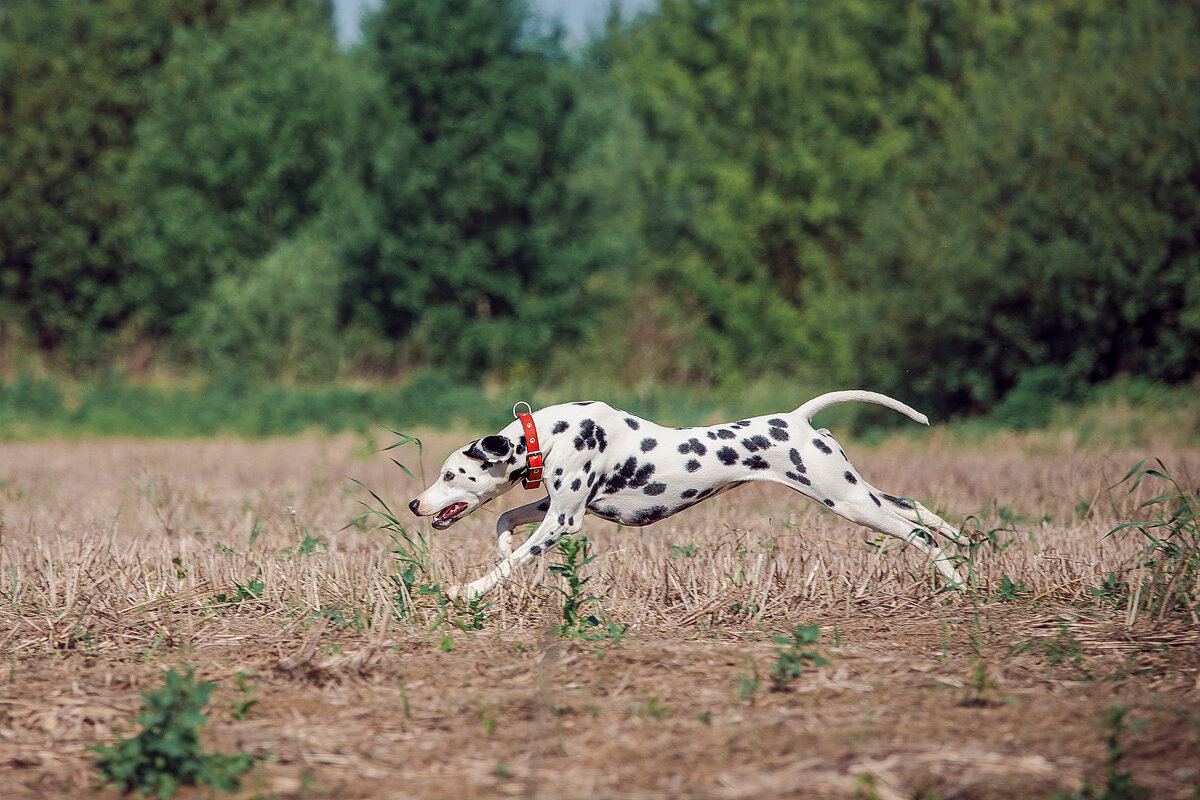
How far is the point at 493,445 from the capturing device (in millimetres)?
6902

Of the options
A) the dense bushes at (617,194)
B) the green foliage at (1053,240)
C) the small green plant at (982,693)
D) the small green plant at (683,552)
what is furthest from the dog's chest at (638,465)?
the dense bushes at (617,194)

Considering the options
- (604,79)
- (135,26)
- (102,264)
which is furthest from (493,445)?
(604,79)

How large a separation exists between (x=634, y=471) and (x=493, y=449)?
885 mm

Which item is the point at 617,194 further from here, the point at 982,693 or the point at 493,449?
the point at 982,693

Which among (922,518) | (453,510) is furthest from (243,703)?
(922,518)

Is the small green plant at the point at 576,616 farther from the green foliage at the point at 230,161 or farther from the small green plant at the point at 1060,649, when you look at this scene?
the green foliage at the point at 230,161

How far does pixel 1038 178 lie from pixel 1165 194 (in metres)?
2.31

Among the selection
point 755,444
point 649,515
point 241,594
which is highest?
point 755,444

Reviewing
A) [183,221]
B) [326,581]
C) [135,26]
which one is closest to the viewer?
[326,581]

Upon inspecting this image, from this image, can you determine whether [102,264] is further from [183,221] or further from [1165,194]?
[1165,194]

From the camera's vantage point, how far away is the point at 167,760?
171 inches

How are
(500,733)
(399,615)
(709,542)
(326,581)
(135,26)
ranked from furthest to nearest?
(135,26)
(709,542)
(326,581)
(399,615)
(500,733)

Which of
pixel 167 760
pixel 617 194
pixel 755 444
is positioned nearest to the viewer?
pixel 167 760

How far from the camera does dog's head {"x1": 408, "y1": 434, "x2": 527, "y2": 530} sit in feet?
22.9
